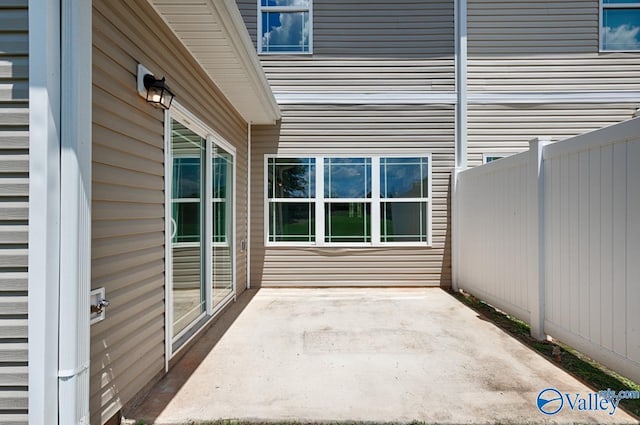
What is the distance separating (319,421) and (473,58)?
588 centimetres

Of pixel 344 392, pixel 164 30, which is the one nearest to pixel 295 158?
pixel 164 30

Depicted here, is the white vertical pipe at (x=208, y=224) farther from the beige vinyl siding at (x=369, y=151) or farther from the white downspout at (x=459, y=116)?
the white downspout at (x=459, y=116)

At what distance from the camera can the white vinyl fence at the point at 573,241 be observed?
235 cm

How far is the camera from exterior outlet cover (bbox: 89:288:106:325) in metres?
1.81

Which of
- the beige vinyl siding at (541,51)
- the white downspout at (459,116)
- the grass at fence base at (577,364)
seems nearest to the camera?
the grass at fence base at (577,364)

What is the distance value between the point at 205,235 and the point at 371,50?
414 cm

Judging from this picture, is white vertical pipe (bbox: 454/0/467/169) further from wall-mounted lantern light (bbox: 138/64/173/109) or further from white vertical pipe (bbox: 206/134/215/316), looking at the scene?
wall-mounted lantern light (bbox: 138/64/173/109)

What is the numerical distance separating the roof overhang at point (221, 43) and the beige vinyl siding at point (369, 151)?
1.24m

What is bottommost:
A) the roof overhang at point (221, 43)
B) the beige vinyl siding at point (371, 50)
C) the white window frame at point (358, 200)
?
the white window frame at point (358, 200)

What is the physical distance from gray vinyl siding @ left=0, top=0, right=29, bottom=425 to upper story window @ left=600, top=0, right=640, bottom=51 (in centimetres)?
767

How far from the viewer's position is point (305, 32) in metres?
5.59

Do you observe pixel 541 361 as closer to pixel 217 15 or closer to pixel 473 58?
pixel 217 15

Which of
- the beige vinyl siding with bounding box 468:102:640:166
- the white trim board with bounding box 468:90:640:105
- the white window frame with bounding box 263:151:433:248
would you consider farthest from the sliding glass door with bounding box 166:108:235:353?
the white trim board with bounding box 468:90:640:105

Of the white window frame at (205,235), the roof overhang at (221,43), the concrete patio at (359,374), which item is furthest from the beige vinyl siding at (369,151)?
the concrete patio at (359,374)
